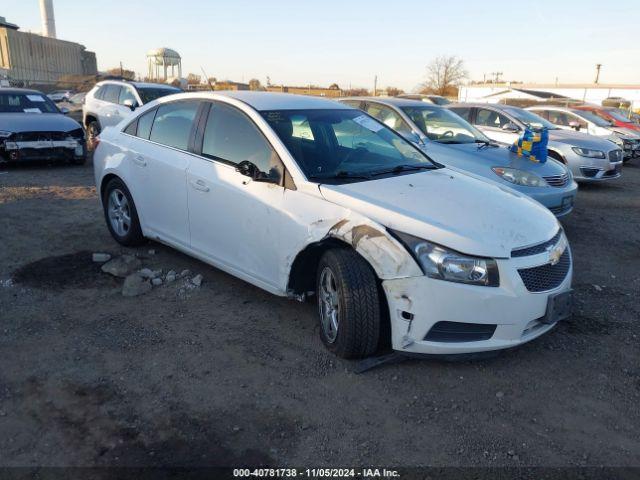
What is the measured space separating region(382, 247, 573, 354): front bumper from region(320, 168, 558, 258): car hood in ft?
0.62

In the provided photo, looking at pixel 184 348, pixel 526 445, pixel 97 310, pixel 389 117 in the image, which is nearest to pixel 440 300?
pixel 526 445

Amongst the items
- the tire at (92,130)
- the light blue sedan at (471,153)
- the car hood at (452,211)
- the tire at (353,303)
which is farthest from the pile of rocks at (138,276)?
the tire at (92,130)

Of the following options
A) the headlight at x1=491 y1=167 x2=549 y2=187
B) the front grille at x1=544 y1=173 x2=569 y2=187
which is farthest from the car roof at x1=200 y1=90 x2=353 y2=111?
the front grille at x1=544 y1=173 x2=569 y2=187

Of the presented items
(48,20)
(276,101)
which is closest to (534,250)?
(276,101)

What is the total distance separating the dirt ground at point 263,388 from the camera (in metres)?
2.66

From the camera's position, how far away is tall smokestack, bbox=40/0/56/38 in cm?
8088

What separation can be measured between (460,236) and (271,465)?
5.38 feet

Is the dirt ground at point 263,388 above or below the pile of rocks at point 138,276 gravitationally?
below

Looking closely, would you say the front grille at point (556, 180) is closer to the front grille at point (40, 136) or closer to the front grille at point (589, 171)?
the front grille at point (589, 171)

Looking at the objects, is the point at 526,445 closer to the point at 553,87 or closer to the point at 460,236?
the point at 460,236

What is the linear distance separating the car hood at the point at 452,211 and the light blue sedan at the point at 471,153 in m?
1.76

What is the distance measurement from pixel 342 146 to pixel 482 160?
2.98 meters

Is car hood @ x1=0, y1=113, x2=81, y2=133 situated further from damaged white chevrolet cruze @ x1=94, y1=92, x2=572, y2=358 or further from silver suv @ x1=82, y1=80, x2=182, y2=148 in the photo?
damaged white chevrolet cruze @ x1=94, y1=92, x2=572, y2=358

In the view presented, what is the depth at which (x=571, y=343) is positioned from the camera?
3762mm
